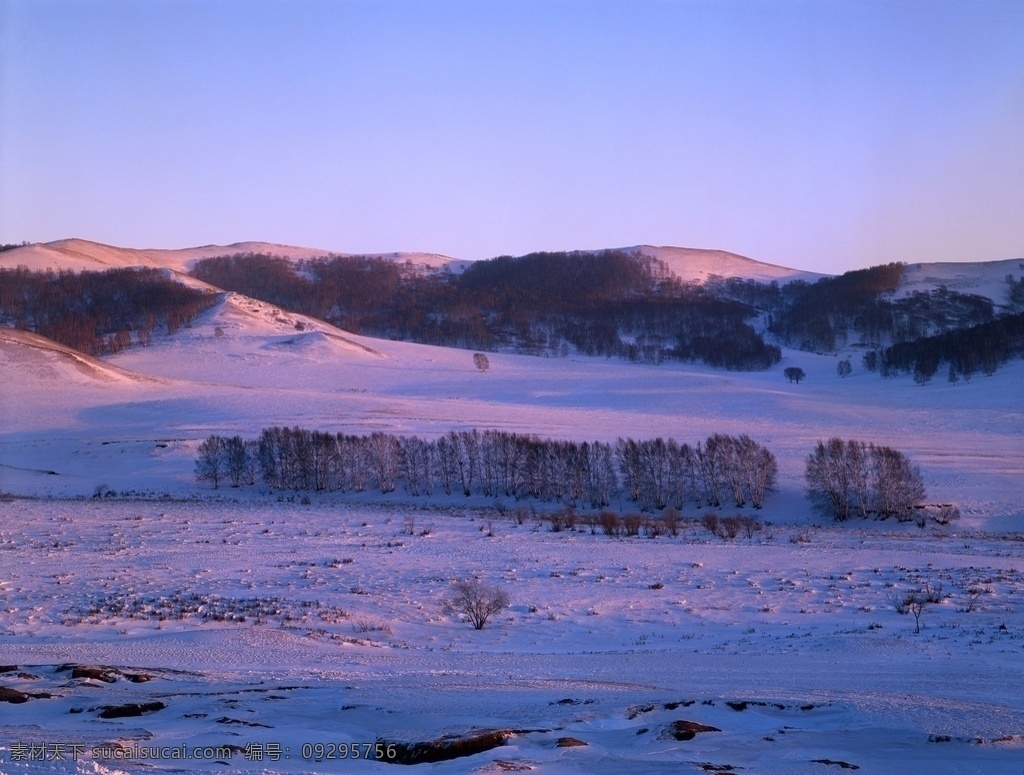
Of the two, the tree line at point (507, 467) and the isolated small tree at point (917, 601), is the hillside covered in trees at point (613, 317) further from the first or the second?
the isolated small tree at point (917, 601)

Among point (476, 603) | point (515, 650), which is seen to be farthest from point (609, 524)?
point (515, 650)

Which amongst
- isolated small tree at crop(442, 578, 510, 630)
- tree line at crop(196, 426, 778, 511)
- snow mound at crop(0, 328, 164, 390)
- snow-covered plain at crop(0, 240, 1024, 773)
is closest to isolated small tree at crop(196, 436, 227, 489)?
tree line at crop(196, 426, 778, 511)

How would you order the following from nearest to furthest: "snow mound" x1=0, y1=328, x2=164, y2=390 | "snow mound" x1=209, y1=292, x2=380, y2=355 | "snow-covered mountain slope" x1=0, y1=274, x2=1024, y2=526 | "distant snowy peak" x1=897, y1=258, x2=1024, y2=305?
"snow-covered mountain slope" x1=0, y1=274, x2=1024, y2=526 < "snow mound" x1=0, y1=328, x2=164, y2=390 < "snow mound" x1=209, y1=292, x2=380, y2=355 < "distant snowy peak" x1=897, y1=258, x2=1024, y2=305

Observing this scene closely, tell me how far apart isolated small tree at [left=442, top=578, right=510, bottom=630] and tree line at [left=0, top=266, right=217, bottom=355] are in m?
108

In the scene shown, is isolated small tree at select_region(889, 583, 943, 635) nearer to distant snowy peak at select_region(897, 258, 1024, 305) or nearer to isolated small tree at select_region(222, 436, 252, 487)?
isolated small tree at select_region(222, 436, 252, 487)

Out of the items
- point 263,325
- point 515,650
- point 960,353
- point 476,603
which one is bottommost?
point 515,650

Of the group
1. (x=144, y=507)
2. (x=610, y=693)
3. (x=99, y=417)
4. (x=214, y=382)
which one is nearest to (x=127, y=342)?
(x=214, y=382)

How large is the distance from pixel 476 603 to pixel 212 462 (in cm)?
4260

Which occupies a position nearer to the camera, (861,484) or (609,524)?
(609,524)

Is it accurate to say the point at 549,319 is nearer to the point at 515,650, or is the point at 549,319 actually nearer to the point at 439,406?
the point at 439,406

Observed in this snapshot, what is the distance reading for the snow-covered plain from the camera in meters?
7.54

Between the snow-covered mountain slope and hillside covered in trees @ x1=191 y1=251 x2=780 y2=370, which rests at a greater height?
hillside covered in trees @ x1=191 y1=251 x2=780 y2=370

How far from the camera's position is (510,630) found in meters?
16.2

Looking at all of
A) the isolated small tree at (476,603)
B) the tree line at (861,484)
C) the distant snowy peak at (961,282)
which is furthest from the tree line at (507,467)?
the distant snowy peak at (961,282)
